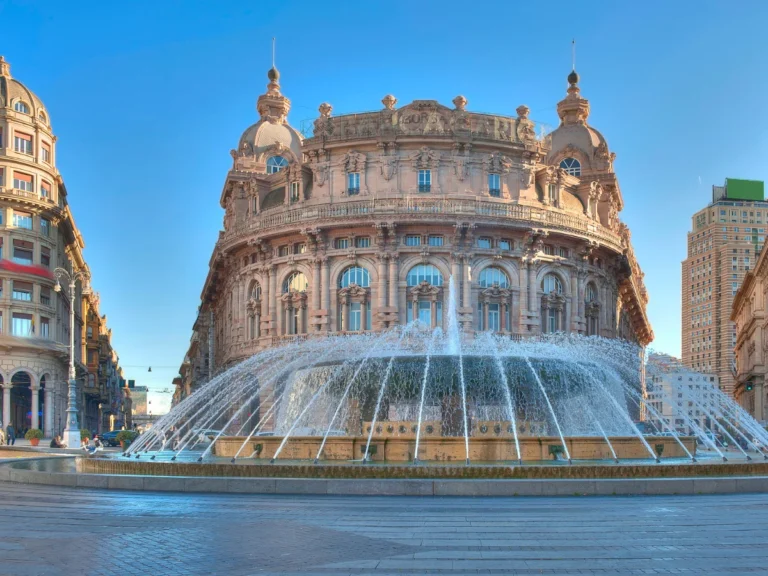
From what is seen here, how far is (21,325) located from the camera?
6594 centimetres

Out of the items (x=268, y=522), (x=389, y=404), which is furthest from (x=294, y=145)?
(x=268, y=522)

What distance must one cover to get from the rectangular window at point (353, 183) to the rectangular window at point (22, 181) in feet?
77.7

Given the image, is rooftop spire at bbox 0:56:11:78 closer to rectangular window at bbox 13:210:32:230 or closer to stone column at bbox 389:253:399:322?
rectangular window at bbox 13:210:32:230

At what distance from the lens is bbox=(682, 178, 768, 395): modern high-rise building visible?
162000 millimetres

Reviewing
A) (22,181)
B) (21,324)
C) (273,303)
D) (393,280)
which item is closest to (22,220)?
(22,181)

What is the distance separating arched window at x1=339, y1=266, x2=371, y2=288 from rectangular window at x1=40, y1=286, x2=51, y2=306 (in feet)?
75.7

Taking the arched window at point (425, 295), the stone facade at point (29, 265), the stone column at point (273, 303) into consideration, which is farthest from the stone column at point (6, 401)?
the arched window at point (425, 295)

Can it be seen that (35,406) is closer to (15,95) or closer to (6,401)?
(6,401)

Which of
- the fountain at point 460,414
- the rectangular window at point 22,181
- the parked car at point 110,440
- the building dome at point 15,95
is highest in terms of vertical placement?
the building dome at point 15,95

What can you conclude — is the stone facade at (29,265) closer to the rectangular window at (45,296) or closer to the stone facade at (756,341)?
the rectangular window at (45,296)

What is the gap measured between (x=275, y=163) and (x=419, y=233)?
18.5 metres

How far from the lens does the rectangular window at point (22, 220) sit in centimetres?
6594

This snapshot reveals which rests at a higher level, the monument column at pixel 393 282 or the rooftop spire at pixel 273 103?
the rooftop spire at pixel 273 103

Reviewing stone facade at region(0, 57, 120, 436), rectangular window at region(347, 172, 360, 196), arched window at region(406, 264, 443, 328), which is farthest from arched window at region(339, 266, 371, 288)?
stone facade at region(0, 57, 120, 436)
